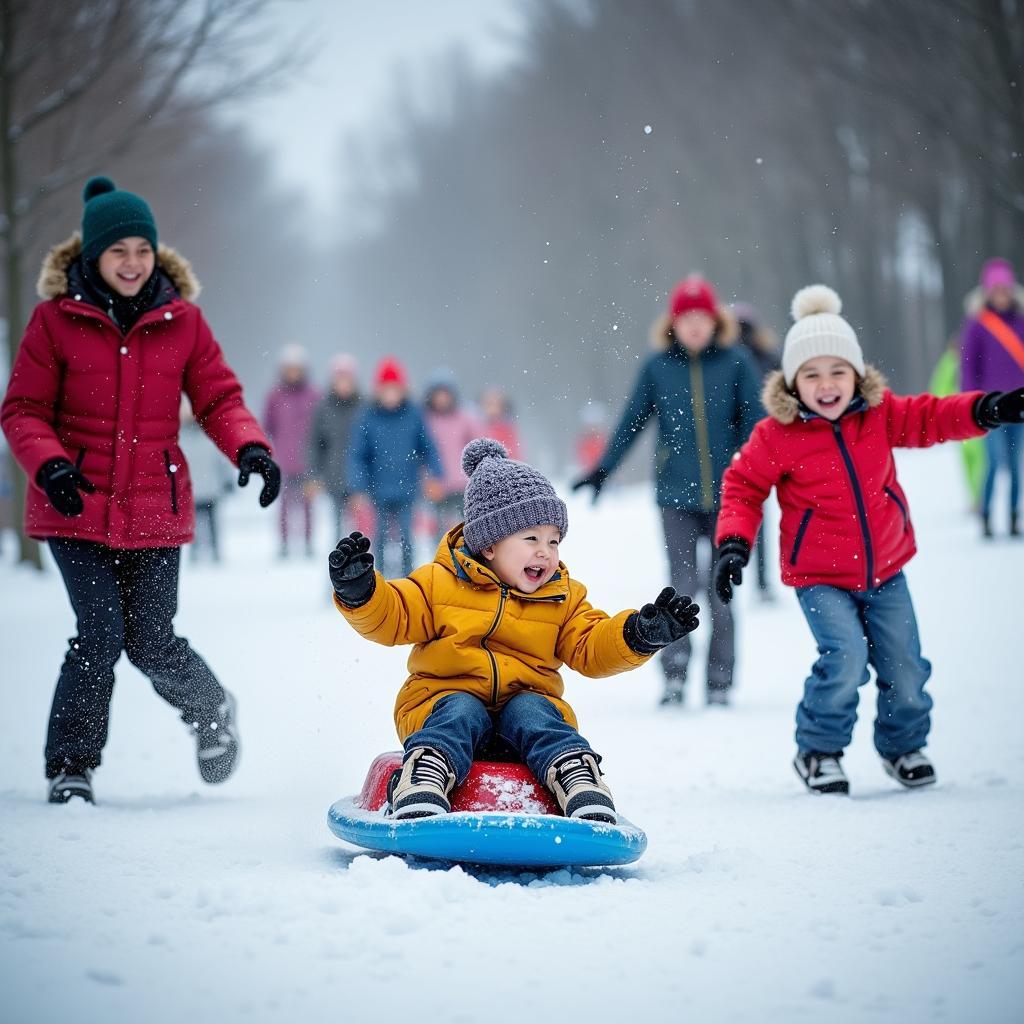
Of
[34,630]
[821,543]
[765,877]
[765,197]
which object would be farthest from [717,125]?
[765,877]

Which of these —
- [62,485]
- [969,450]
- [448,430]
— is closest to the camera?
[62,485]

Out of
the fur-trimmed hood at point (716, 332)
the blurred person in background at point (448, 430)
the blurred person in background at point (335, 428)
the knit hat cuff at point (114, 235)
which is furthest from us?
the blurred person in background at point (335, 428)

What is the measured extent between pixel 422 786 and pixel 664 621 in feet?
2.60

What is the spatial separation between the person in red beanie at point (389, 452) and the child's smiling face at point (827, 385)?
630cm

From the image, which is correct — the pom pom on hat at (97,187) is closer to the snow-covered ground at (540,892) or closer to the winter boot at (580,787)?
the snow-covered ground at (540,892)

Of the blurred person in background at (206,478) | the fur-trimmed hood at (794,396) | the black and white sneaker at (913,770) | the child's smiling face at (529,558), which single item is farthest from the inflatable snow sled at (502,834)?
the blurred person in background at (206,478)

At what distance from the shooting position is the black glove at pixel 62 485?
414 centimetres

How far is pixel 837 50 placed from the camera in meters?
17.5

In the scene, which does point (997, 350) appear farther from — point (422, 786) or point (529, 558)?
point (422, 786)

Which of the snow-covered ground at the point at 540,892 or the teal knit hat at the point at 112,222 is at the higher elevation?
the teal knit hat at the point at 112,222

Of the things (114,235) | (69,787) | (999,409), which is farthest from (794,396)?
(69,787)

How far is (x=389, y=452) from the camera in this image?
35.5ft

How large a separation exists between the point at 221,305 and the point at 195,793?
116ft

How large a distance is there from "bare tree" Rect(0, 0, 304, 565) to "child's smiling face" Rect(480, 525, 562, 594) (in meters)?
9.42
